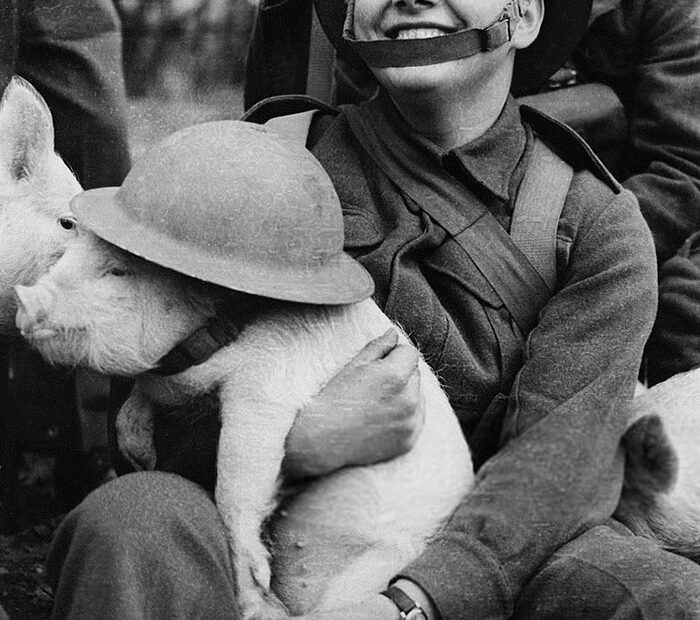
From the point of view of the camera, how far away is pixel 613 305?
6.34 ft

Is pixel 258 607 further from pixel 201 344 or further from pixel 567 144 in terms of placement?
pixel 567 144

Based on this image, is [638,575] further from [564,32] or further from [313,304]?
[564,32]

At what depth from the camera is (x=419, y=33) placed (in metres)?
1.97

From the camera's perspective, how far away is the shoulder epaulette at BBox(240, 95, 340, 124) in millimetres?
2113

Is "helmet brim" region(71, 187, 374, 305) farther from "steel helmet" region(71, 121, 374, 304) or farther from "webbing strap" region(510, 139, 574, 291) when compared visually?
"webbing strap" region(510, 139, 574, 291)

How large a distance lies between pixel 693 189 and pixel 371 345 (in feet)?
4.25

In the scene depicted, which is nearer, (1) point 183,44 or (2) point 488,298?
(2) point 488,298

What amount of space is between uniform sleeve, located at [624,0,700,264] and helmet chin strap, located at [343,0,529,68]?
0.86 meters

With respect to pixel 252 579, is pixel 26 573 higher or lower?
lower

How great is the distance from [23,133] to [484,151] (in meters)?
0.76

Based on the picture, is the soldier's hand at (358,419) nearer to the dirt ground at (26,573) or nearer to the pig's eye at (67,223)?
the pig's eye at (67,223)

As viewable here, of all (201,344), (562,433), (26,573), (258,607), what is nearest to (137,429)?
(201,344)

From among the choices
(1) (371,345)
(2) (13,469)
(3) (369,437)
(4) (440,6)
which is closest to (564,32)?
(4) (440,6)

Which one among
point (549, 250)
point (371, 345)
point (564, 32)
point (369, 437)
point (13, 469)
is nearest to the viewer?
point (369, 437)
